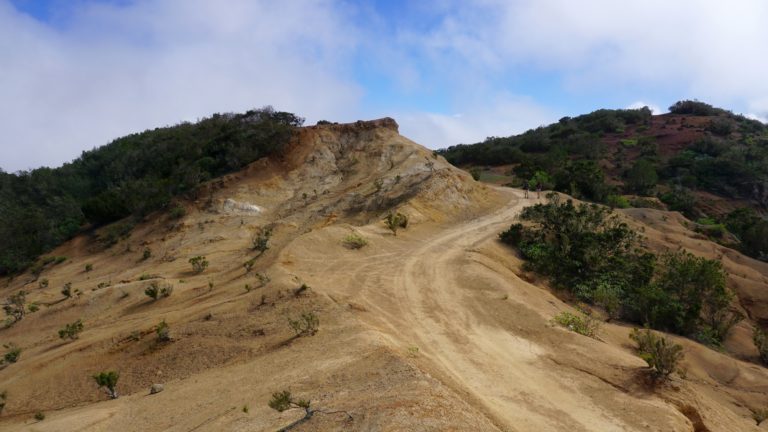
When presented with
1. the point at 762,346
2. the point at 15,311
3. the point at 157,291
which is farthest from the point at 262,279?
the point at 762,346

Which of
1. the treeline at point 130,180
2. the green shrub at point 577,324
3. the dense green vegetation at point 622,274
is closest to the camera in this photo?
the green shrub at point 577,324

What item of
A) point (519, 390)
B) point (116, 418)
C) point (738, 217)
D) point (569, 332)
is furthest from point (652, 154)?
point (116, 418)

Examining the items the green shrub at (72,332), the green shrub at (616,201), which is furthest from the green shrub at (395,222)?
the green shrub at (616,201)

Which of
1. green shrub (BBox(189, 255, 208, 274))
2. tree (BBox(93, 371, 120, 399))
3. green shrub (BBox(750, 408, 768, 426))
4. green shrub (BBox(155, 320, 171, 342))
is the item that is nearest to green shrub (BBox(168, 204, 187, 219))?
green shrub (BBox(189, 255, 208, 274))

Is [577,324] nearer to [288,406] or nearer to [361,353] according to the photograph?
[361,353]

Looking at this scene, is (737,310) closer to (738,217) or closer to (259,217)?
(738,217)

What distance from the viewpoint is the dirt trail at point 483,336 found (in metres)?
7.84

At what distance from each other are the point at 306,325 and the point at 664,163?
169ft

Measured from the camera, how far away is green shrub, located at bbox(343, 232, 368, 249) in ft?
56.8

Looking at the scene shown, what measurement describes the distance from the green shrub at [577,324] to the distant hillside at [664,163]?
2141 centimetres

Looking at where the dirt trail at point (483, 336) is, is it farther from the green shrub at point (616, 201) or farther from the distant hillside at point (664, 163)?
the distant hillside at point (664, 163)

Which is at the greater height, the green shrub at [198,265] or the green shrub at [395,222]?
the green shrub at [395,222]

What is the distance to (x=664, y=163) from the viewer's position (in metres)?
50.2

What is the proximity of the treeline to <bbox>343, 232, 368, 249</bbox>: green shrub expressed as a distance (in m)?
15.5
